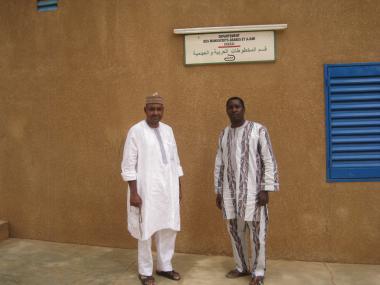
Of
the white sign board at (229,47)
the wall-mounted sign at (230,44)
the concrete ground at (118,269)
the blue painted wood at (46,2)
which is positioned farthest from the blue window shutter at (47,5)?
the concrete ground at (118,269)

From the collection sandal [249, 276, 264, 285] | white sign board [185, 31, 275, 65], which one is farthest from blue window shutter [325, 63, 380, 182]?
sandal [249, 276, 264, 285]

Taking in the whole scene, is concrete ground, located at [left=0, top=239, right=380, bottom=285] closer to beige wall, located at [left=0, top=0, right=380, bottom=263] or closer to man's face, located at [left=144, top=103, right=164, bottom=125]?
beige wall, located at [left=0, top=0, right=380, bottom=263]

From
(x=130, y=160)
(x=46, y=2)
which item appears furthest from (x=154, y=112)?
(x=46, y=2)

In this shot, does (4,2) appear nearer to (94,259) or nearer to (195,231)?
(94,259)

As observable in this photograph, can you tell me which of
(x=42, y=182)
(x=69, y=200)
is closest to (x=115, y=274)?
(x=69, y=200)

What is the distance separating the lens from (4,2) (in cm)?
497

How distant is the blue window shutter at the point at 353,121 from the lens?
433 centimetres

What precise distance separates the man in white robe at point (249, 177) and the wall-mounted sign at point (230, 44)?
3.02 ft

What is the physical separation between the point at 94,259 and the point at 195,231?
3.62 ft

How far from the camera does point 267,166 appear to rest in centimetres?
368

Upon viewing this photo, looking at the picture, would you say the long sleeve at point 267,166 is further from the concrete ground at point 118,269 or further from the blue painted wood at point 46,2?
the blue painted wood at point 46,2

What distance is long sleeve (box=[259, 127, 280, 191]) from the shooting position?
144 inches

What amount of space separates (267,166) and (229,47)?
4.76 ft

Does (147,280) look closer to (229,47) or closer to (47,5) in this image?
(229,47)
